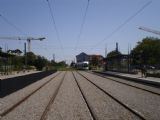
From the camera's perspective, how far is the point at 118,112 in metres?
12.0

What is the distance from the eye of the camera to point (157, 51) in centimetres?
11925

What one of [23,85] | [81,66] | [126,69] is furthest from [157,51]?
[23,85]

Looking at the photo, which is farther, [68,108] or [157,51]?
[157,51]

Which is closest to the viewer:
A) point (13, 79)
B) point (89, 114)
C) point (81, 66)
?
point (89, 114)

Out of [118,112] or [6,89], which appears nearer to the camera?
[118,112]

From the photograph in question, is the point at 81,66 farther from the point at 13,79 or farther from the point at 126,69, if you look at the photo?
Result: the point at 13,79

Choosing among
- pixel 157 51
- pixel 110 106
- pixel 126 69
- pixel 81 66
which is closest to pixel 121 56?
pixel 126 69

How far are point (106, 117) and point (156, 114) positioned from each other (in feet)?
6.36

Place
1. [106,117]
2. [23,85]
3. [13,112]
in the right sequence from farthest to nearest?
[23,85] → [13,112] → [106,117]

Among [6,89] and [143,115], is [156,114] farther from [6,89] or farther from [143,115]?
[6,89]

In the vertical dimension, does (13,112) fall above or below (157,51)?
below

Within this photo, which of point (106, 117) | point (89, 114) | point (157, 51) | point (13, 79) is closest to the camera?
point (106, 117)

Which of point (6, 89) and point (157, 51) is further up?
point (157, 51)

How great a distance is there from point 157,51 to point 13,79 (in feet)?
342
